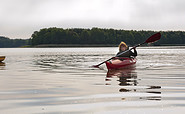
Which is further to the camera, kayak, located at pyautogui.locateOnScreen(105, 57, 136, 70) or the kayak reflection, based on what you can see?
kayak, located at pyautogui.locateOnScreen(105, 57, 136, 70)

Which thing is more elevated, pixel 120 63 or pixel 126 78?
pixel 120 63

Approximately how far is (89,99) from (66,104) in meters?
0.87

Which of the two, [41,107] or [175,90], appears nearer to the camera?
[41,107]

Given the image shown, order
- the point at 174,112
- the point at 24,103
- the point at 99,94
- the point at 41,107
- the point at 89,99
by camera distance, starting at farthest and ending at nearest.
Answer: the point at 99,94 < the point at 89,99 < the point at 24,103 < the point at 41,107 < the point at 174,112

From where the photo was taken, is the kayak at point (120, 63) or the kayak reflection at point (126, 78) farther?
the kayak at point (120, 63)

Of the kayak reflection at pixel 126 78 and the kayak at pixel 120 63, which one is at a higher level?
the kayak at pixel 120 63

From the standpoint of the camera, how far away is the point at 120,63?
1816 cm

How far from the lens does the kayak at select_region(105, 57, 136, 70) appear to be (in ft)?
56.5

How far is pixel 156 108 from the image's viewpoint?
20.6 feet

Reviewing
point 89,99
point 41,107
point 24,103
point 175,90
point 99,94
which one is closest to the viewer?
point 41,107

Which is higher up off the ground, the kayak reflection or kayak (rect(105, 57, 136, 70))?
kayak (rect(105, 57, 136, 70))

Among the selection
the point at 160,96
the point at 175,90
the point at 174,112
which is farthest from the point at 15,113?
the point at 175,90

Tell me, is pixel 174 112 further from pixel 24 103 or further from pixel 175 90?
pixel 24 103

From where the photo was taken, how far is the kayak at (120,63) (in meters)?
17.2
